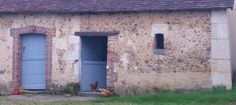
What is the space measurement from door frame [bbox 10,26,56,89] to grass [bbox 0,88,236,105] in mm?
2348

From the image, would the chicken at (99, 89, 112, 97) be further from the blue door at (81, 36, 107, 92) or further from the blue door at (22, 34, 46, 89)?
the blue door at (22, 34, 46, 89)

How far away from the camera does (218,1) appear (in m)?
16.3

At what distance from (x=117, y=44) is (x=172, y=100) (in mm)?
3446

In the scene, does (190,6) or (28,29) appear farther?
(28,29)

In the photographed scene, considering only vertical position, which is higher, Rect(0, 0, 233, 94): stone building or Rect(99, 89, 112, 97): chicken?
Rect(0, 0, 233, 94): stone building

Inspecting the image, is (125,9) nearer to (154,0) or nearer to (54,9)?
(154,0)

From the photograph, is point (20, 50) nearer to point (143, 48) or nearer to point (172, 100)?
point (143, 48)

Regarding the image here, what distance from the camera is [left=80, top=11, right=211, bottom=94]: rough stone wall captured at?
16.5 metres

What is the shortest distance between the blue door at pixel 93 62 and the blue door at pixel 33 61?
4.98 feet

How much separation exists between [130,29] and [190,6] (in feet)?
7.43

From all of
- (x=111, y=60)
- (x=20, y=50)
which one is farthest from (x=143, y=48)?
(x=20, y=50)

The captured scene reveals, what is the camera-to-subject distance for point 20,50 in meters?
18.3

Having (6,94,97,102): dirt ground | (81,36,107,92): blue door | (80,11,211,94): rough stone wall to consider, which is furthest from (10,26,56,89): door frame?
(80,11,211,94): rough stone wall

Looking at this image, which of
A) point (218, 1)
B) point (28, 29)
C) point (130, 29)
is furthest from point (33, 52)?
point (218, 1)
